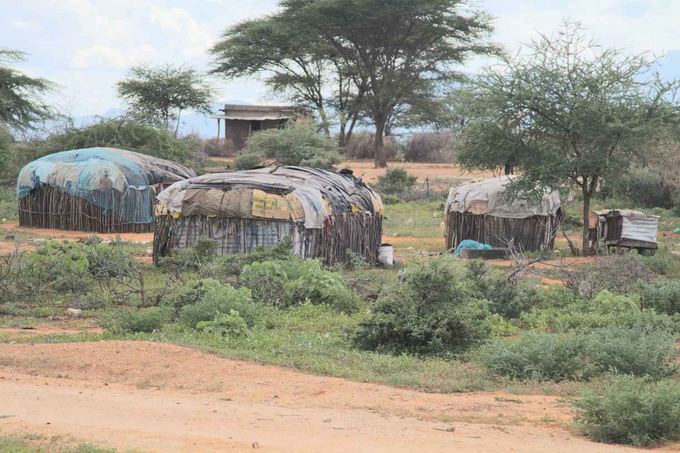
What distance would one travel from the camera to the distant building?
49.6 meters

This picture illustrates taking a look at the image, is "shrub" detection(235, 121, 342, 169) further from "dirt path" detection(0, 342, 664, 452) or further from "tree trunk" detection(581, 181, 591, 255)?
"dirt path" detection(0, 342, 664, 452)

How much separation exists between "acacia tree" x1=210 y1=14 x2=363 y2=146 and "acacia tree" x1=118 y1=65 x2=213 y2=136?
4.94 feet

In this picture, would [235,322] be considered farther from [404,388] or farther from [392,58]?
[392,58]

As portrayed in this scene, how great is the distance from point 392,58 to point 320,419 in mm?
38485

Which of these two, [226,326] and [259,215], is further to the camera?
[259,215]

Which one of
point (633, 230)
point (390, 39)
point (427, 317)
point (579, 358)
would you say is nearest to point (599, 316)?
point (427, 317)

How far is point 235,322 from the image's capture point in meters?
10.7

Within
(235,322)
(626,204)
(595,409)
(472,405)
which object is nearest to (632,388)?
(595,409)

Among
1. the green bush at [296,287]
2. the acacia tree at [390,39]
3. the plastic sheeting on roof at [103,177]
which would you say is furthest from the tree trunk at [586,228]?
the acacia tree at [390,39]

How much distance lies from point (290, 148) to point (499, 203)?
15.9 metres

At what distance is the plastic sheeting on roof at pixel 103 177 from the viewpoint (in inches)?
949

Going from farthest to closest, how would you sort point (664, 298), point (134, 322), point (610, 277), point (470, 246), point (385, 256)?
point (470, 246), point (385, 256), point (610, 277), point (664, 298), point (134, 322)

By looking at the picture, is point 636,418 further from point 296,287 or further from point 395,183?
point 395,183

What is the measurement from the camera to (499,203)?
2086 centimetres
